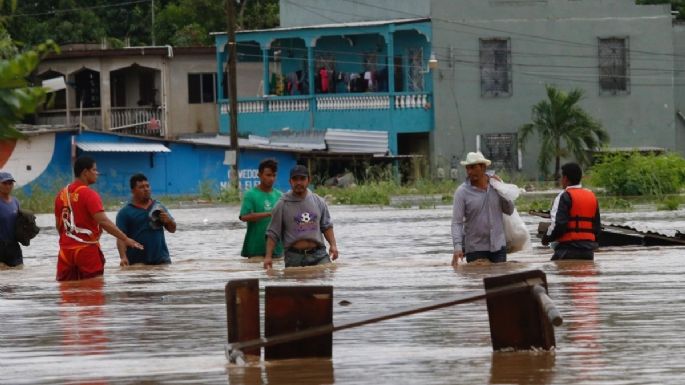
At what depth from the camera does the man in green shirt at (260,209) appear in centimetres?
1608

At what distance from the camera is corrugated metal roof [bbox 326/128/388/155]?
5197 cm

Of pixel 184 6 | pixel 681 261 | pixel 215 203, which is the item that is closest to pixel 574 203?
pixel 681 261

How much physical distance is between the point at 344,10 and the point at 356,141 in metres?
4.40

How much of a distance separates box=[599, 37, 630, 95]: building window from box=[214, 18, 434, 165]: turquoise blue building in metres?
5.48

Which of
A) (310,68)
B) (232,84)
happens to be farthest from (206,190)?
(310,68)

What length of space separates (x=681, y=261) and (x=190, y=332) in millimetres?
7135

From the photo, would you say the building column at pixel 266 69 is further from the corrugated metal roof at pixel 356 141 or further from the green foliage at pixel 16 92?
the green foliage at pixel 16 92

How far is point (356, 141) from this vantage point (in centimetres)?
5216

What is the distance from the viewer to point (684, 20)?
178 ft

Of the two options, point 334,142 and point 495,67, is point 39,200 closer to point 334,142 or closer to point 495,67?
point 334,142

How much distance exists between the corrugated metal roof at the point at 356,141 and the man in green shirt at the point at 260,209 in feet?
→ 116

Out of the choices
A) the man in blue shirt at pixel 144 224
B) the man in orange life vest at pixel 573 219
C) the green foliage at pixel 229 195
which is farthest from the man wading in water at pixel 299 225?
the green foliage at pixel 229 195

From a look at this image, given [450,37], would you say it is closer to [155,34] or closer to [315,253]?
[155,34]

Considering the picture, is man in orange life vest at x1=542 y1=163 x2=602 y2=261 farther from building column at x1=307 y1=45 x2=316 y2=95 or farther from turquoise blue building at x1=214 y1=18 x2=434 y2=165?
building column at x1=307 y1=45 x2=316 y2=95
